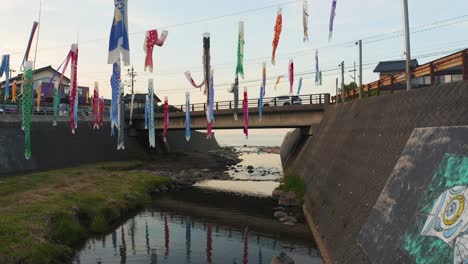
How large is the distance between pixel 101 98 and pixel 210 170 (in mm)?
19740

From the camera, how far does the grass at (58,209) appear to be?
630 inches

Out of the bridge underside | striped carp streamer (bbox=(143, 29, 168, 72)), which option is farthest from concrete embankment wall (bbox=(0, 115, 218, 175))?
striped carp streamer (bbox=(143, 29, 168, 72))

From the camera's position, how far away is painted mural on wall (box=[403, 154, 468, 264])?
30.3 ft

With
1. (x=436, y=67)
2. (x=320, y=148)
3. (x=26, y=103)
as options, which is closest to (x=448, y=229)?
(x=436, y=67)

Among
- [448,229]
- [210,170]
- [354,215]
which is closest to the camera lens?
[448,229]

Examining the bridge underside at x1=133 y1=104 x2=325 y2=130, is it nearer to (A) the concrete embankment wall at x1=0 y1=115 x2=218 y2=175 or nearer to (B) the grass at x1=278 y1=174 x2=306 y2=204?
(B) the grass at x1=278 y1=174 x2=306 y2=204

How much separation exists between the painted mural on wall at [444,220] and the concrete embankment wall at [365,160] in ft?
1.32

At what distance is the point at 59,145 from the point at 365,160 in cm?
4156

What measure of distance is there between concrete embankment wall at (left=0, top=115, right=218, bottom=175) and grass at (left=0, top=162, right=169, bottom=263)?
6765mm

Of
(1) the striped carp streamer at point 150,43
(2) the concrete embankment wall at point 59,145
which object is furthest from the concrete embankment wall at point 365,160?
(2) the concrete embankment wall at point 59,145

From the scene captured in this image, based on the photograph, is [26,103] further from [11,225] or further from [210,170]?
[210,170]

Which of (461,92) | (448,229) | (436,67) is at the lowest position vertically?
(448,229)

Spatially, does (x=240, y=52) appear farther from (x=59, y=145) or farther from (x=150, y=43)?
(x=59, y=145)

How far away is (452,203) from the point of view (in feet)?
33.2
